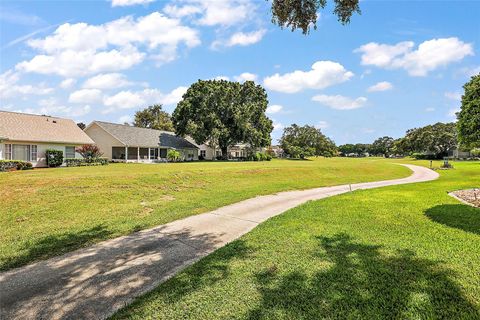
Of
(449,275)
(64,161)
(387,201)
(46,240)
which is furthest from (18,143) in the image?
(449,275)

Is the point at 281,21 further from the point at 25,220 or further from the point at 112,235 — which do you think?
the point at 25,220

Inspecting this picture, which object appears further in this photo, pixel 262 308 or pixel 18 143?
pixel 18 143

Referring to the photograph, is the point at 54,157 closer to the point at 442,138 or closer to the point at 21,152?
the point at 21,152

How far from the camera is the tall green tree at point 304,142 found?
73625 millimetres

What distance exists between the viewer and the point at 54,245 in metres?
6.89

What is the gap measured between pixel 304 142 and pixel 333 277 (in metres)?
78.0

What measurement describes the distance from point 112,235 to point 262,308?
5351mm

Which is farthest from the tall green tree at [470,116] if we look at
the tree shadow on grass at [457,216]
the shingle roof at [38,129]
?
the shingle roof at [38,129]

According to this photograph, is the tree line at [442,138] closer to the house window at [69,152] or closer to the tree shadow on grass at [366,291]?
the tree shadow on grass at [366,291]

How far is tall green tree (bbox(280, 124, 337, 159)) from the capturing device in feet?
242

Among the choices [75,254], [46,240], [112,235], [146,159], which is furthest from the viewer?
[146,159]

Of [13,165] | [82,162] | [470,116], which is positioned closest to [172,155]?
[82,162]

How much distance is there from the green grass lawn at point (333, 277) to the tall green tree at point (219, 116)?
41.1 metres

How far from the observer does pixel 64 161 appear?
29.8 metres
